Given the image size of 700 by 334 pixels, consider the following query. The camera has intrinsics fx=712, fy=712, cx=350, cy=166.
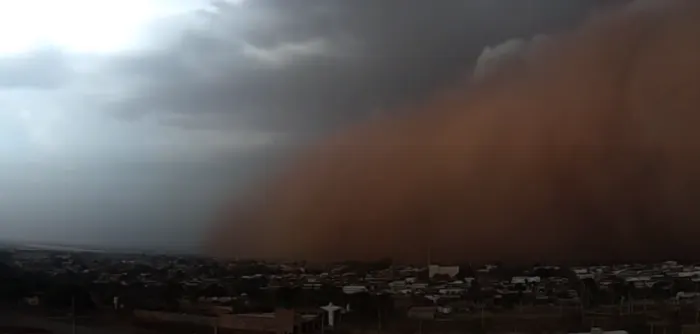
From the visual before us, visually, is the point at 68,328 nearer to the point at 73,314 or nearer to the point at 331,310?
the point at 73,314

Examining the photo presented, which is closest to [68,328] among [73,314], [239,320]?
[73,314]

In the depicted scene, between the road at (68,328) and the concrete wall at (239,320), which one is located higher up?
the concrete wall at (239,320)

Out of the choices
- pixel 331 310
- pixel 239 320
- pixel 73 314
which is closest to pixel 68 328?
pixel 73 314

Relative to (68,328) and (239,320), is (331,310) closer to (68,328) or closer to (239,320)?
(239,320)

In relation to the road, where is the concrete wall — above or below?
above

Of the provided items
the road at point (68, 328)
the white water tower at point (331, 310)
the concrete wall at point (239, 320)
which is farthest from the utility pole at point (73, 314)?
the white water tower at point (331, 310)

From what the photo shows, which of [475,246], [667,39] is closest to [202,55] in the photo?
[475,246]

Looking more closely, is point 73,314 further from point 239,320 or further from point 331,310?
point 331,310

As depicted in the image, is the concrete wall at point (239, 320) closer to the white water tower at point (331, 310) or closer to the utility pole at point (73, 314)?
the white water tower at point (331, 310)

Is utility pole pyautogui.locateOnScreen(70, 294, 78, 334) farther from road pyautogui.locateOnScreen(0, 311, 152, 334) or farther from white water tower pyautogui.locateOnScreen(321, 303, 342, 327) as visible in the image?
white water tower pyautogui.locateOnScreen(321, 303, 342, 327)

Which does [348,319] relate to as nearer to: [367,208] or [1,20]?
[367,208]

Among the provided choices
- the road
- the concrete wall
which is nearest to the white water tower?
the concrete wall

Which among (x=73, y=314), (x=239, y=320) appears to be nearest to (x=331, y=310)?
(x=239, y=320)
